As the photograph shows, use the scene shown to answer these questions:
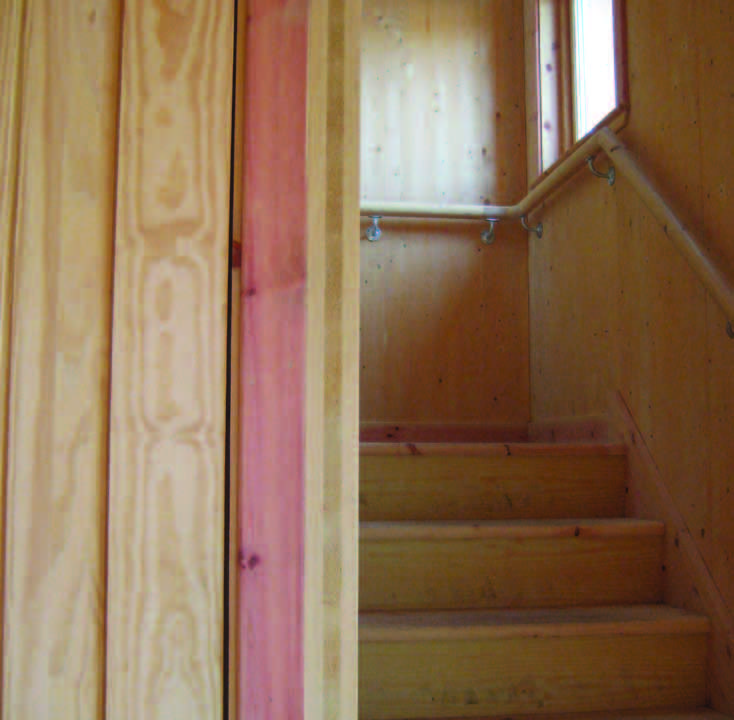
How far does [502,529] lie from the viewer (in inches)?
76.5

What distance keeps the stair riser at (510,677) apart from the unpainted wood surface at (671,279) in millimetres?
204

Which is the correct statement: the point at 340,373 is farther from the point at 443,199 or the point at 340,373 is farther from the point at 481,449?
the point at 443,199

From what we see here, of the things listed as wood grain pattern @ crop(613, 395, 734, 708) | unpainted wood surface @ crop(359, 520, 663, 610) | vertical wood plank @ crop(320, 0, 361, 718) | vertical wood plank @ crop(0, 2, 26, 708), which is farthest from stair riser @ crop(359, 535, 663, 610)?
vertical wood plank @ crop(0, 2, 26, 708)

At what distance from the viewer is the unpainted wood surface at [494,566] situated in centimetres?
192

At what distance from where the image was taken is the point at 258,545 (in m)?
0.84

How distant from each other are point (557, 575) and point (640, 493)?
0.42m

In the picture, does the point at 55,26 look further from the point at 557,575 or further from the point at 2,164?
the point at 557,575

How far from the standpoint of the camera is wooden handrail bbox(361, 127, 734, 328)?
1.85 m

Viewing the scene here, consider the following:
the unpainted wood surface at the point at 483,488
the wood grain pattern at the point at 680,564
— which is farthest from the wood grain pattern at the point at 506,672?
the unpainted wood surface at the point at 483,488

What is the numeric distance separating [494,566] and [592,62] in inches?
78.9

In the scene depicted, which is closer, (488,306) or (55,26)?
(55,26)

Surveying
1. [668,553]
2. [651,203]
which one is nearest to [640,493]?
[668,553]

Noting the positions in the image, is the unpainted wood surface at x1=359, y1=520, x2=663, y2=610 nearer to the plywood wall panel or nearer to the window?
the plywood wall panel

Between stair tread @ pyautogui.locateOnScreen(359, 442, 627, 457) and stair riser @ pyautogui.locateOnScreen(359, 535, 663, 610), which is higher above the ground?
stair tread @ pyautogui.locateOnScreen(359, 442, 627, 457)
